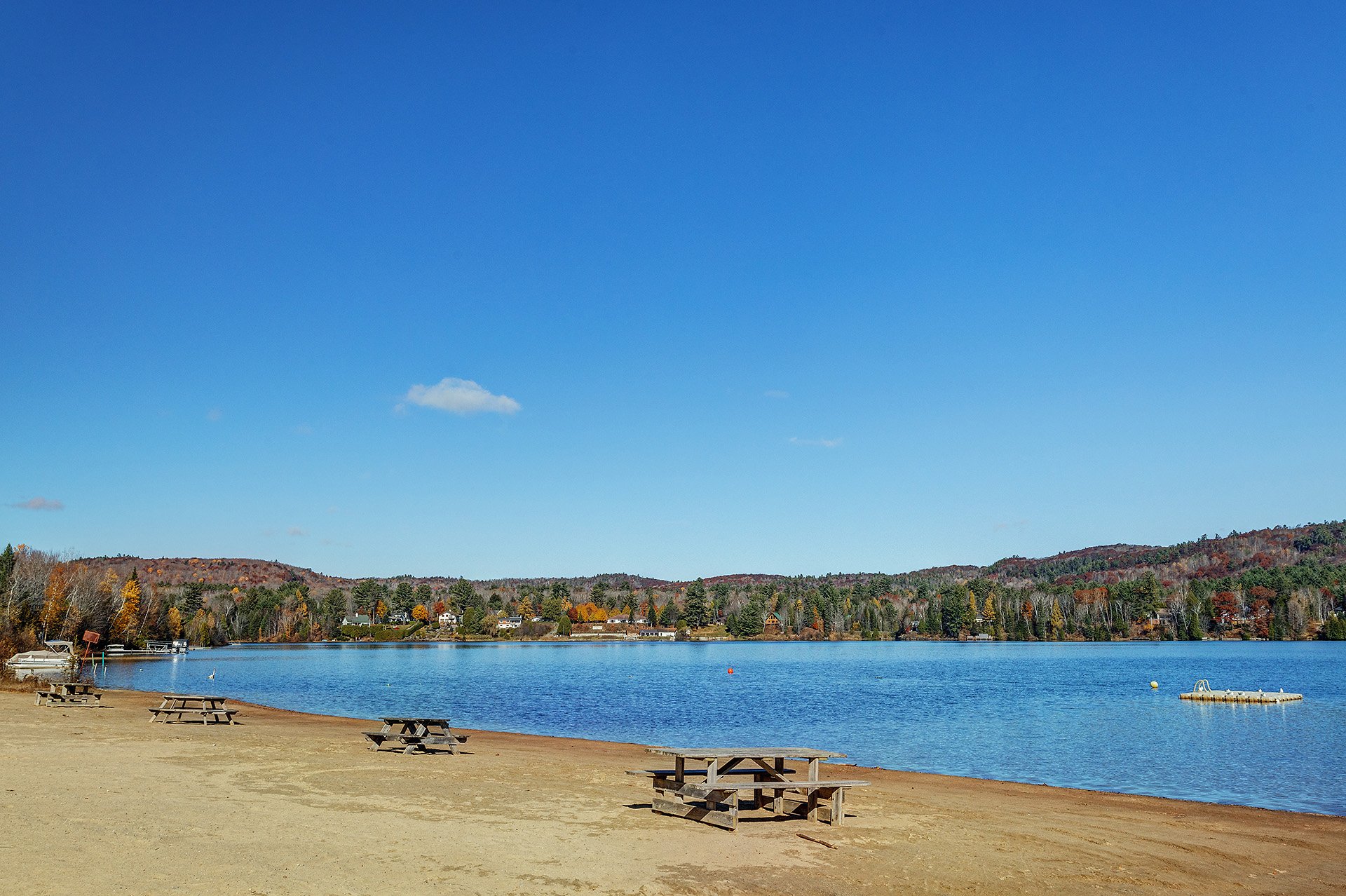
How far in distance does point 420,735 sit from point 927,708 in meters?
35.4

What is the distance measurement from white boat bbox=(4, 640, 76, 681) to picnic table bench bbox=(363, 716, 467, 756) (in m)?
47.1

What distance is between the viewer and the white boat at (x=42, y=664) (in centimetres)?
6314

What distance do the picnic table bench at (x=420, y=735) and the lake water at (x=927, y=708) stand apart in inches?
486

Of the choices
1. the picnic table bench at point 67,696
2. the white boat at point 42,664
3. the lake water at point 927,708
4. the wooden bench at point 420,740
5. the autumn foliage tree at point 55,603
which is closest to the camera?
the wooden bench at point 420,740

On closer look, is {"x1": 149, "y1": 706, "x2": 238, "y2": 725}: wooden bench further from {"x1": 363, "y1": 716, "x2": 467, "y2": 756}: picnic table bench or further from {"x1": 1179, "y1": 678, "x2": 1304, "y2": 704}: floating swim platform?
{"x1": 1179, "y1": 678, "x2": 1304, "y2": 704}: floating swim platform

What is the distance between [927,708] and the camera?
177 feet

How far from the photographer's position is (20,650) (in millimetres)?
82000

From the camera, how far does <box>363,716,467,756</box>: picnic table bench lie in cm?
→ 2722

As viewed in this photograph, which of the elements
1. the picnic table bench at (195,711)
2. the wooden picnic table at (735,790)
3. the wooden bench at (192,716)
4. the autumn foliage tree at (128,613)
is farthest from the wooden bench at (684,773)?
the autumn foliage tree at (128,613)

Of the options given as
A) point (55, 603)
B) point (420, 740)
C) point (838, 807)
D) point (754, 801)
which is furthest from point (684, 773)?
point (55, 603)

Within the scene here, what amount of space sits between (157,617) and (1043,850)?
167691 millimetres

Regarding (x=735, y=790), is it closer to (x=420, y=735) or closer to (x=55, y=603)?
(x=420, y=735)

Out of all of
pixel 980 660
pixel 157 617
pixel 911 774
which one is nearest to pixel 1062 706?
pixel 911 774

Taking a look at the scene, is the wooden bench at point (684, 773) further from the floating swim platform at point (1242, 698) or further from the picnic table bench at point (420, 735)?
the floating swim platform at point (1242, 698)
